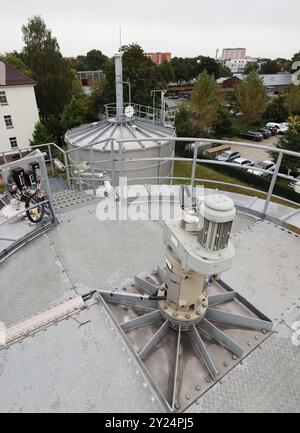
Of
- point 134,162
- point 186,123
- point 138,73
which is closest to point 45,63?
point 138,73

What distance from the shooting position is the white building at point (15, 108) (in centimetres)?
2253

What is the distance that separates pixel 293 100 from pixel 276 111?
5408mm

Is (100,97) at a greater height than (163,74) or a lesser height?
lesser

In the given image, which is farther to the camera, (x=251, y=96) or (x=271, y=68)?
(x=271, y=68)

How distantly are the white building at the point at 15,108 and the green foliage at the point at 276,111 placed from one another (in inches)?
1185

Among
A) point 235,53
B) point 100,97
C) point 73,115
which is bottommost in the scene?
point 73,115

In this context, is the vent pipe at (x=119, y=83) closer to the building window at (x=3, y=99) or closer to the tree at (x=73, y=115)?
the tree at (x=73, y=115)

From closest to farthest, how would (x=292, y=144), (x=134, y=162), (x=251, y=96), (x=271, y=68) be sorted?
(x=134, y=162) → (x=292, y=144) → (x=251, y=96) → (x=271, y=68)

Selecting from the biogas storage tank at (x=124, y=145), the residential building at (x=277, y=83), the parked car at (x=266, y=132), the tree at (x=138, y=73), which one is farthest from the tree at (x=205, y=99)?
the residential building at (x=277, y=83)

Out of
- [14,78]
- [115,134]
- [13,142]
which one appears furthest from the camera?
[13,142]

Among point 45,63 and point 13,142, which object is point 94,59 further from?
point 13,142

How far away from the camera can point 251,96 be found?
105 ft
